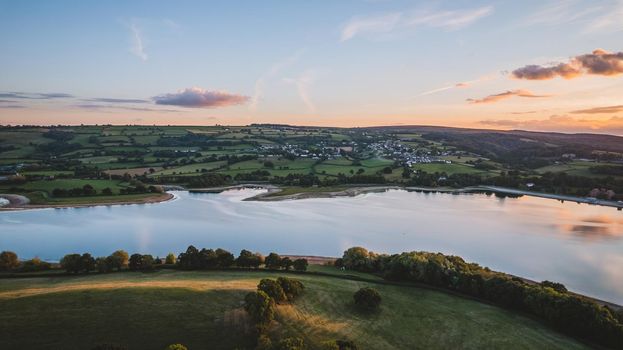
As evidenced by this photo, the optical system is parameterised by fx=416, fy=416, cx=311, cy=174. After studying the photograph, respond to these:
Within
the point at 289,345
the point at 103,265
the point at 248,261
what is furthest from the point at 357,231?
the point at 289,345

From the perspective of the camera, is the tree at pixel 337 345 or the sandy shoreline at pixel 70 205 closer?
the tree at pixel 337 345

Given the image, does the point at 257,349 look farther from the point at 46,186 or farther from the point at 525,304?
the point at 46,186

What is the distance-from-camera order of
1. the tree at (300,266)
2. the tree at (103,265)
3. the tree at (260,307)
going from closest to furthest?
1. the tree at (260,307)
2. the tree at (103,265)
3. the tree at (300,266)

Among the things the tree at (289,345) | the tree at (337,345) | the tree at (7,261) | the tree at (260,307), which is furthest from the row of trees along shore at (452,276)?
the tree at (289,345)

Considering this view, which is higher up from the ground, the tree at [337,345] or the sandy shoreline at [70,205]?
the tree at [337,345]

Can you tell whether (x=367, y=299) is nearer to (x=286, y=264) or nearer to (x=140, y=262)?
(x=286, y=264)

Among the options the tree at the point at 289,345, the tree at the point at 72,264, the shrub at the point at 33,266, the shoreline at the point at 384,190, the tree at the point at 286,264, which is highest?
the tree at the point at 289,345

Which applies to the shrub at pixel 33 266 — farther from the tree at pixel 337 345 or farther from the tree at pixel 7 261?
the tree at pixel 337 345
